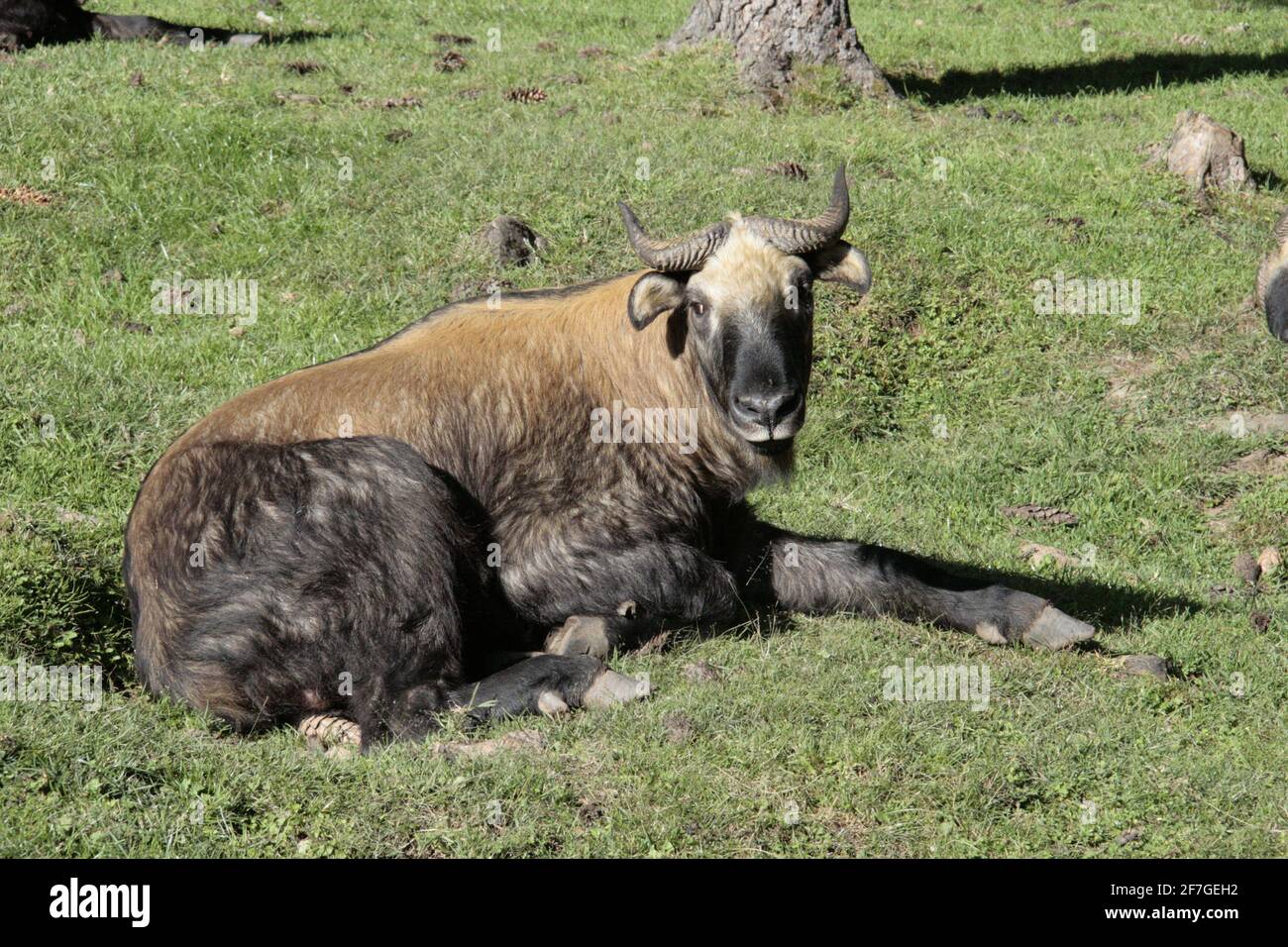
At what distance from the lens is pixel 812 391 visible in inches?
350

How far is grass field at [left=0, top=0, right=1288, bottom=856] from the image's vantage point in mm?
4590

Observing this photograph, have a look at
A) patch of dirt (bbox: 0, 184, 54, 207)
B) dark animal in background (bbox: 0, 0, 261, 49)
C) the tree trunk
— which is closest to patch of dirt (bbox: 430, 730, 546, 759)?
patch of dirt (bbox: 0, 184, 54, 207)

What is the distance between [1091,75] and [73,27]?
10.7 metres

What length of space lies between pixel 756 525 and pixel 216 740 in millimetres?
2726

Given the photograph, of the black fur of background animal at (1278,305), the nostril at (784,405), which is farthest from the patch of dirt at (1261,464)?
the nostril at (784,405)

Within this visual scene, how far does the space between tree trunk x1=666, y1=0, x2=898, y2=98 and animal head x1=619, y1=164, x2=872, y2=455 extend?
23.8 feet

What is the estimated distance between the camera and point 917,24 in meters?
17.2

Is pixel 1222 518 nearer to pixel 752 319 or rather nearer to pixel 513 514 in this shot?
pixel 752 319

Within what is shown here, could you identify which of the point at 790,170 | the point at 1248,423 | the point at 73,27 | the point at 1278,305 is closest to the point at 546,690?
the point at 1278,305

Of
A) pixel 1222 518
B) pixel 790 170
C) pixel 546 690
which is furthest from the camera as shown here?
pixel 790 170

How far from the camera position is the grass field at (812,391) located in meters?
4.59

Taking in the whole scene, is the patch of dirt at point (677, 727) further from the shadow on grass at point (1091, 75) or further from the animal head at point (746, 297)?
the shadow on grass at point (1091, 75)

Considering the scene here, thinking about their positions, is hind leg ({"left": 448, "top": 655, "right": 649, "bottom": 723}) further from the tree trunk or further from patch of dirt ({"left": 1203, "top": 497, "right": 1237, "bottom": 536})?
the tree trunk

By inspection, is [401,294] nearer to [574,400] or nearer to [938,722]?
[574,400]
